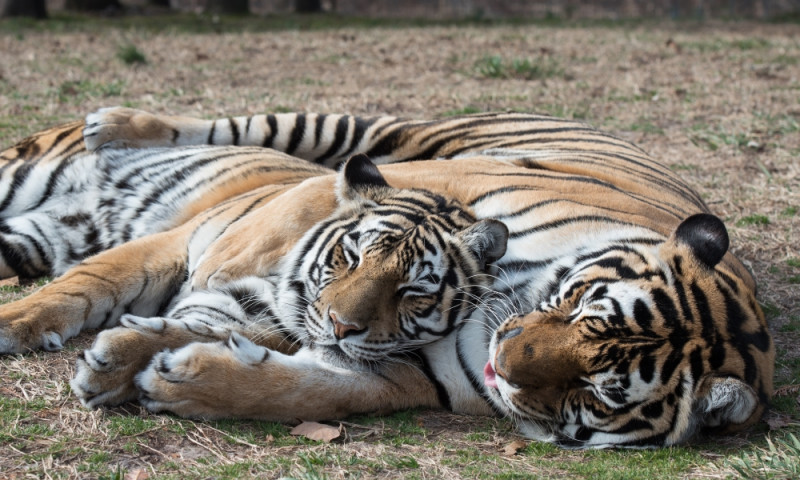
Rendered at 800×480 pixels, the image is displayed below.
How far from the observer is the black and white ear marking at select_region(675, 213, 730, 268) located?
2584mm

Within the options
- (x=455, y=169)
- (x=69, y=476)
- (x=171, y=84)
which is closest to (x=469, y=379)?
(x=455, y=169)

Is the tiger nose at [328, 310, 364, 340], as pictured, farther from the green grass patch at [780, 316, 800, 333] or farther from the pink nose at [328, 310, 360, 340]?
the green grass patch at [780, 316, 800, 333]

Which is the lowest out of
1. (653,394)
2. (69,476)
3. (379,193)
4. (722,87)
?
(69,476)

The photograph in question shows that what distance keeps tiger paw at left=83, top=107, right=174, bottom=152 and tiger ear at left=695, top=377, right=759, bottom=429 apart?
292 cm

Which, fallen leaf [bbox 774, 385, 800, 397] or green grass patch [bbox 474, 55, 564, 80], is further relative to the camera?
green grass patch [bbox 474, 55, 564, 80]

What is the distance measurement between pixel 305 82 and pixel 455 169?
15.2 ft

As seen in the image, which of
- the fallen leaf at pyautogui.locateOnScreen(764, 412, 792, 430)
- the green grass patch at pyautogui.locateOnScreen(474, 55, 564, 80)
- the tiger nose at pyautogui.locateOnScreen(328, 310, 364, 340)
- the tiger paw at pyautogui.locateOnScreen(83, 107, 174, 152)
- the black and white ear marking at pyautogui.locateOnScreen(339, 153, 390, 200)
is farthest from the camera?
the green grass patch at pyautogui.locateOnScreen(474, 55, 564, 80)

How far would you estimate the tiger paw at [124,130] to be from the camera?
408 centimetres

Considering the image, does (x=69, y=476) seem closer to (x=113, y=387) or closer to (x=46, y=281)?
(x=113, y=387)

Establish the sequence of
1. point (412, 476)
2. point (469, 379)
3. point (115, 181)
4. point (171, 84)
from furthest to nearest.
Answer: point (171, 84) < point (115, 181) < point (469, 379) < point (412, 476)

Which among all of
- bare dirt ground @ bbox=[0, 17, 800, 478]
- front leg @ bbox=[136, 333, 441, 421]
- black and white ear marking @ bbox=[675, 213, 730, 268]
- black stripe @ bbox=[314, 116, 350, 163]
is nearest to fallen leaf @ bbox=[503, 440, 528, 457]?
bare dirt ground @ bbox=[0, 17, 800, 478]

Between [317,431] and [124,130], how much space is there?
2251 mm

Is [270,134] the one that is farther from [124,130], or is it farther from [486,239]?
[486,239]

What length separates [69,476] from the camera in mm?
2158
